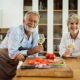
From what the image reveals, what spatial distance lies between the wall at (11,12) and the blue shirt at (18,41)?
2.98m

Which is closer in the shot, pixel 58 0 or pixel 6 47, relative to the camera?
pixel 6 47

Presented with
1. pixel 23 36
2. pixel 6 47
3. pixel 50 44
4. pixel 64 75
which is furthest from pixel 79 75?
pixel 50 44

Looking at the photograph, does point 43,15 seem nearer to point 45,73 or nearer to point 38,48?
point 38,48

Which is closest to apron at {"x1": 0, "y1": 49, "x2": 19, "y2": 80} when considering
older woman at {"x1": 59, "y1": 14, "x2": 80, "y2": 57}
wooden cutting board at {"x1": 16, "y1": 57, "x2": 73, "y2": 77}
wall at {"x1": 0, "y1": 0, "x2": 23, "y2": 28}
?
older woman at {"x1": 59, "y1": 14, "x2": 80, "y2": 57}

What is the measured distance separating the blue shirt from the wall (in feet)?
9.79

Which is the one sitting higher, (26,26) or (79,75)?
(26,26)

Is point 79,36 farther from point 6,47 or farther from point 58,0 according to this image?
point 58,0

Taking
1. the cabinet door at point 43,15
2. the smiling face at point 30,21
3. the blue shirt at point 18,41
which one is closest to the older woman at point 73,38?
the blue shirt at point 18,41

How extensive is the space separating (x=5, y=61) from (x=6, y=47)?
0.50 ft

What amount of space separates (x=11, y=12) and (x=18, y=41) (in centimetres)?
331

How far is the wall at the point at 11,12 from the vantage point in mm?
5652

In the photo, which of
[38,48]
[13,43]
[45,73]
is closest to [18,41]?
[13,43]

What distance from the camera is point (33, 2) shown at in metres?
5.70

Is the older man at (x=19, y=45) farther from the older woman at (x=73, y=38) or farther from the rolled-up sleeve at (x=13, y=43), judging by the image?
the older woman at (x=73, y=38)
